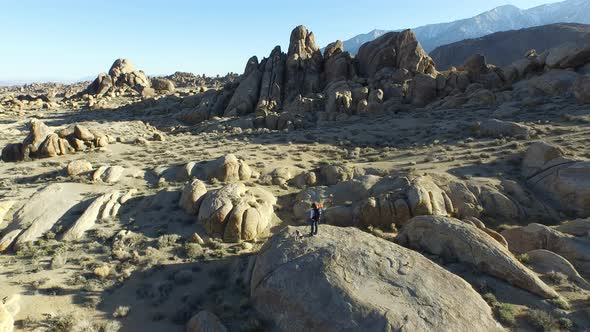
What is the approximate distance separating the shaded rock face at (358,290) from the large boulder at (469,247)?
224cm

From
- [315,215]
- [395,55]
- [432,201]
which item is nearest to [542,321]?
[315,215]

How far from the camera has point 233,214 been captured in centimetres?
2044

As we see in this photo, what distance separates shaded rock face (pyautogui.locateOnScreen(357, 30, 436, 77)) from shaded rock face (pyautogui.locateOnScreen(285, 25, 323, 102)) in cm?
949

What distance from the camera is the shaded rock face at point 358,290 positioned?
1080 cm

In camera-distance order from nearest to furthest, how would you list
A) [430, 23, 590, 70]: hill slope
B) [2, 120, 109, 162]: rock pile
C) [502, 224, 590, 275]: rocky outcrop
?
[502, 224, 590, 275]: rocky outcrop → [2, 120, 109, 162]: rock pile → [430, 23, 590, 70]: hill slope

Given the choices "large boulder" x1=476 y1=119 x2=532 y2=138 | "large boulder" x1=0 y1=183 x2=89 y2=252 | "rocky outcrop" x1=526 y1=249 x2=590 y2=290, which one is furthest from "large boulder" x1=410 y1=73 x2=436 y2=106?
"large boulder" x1=0 y1=183 x2=89 y2=252

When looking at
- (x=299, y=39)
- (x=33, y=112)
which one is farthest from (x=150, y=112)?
(x=299, y=39)

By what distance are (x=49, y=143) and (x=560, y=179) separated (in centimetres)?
4652

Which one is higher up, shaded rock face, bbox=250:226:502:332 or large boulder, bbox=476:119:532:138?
large boulder, bbox=476:119:532:138

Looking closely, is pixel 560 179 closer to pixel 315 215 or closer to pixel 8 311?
pixel 315 215

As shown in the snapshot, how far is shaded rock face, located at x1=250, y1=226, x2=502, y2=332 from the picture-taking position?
35.4 feet

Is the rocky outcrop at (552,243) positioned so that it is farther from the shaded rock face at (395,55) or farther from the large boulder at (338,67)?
the large boulder at (338,67)

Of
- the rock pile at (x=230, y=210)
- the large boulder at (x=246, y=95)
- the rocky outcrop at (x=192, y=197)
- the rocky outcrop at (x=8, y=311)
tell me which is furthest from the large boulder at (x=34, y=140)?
the large boulder at (x=246, y=95)

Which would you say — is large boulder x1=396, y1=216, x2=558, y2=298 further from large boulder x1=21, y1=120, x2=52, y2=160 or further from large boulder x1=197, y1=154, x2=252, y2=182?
large boulder x1=21, y1=120, x2=52, y2=160
